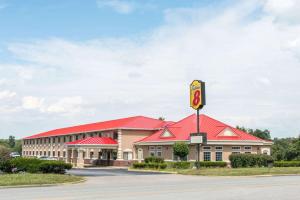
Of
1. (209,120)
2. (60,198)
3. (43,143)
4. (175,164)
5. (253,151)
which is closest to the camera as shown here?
(60,198)

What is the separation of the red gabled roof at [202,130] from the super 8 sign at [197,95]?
8.15 meters

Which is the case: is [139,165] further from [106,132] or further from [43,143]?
[43,143]

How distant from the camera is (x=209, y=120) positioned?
5659 centimetres

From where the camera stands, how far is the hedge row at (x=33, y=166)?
3350 centimetres

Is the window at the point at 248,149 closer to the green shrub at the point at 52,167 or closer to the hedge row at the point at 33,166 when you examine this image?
the hedge row at the point at 33,166

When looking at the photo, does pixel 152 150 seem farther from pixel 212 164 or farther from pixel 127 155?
pixel 212 164

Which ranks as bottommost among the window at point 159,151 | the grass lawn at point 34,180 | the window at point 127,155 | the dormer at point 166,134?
the grass lawn at point 34,180

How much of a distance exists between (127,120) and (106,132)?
3.58 metres

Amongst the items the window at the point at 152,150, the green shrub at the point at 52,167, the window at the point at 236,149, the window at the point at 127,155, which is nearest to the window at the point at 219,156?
the window at the point at 236,149

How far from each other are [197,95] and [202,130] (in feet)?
33.0

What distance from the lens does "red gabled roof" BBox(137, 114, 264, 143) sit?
52375 millimetres

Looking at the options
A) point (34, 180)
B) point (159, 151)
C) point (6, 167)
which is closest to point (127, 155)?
point (159, 151)

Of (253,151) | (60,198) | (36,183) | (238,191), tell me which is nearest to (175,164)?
(253,151)

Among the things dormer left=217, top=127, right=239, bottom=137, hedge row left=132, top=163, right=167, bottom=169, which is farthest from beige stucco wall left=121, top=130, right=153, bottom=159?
dormer left=217, top=127, right=239, bottom=137
